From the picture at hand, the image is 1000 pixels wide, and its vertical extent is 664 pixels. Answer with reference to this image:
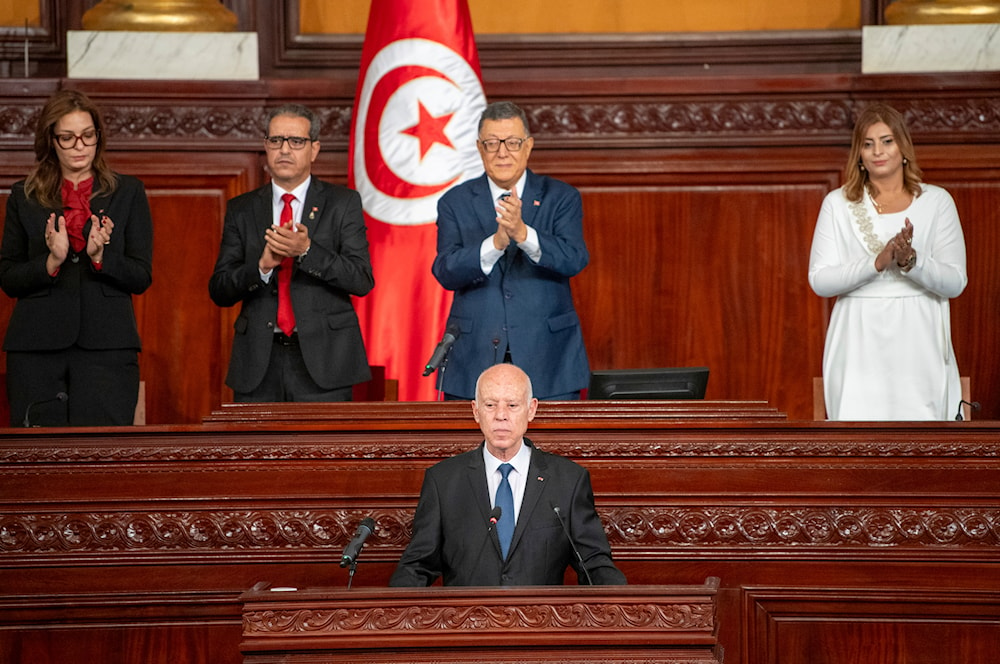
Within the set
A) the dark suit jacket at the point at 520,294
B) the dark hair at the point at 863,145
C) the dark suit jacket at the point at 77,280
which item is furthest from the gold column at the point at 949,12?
the dark suit jacket at the point at 77,280

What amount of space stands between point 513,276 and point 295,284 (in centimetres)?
65

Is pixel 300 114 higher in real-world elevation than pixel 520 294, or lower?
higher

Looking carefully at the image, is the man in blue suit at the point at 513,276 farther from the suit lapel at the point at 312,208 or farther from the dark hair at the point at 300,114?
the dark hair at the point at 300,114

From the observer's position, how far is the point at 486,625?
3.16m

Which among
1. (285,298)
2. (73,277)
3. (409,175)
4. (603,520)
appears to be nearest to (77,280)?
(73,277)

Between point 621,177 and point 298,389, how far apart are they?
2217 mm

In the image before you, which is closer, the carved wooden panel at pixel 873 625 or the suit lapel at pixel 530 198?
the carved wooden panel at pixel 873 625

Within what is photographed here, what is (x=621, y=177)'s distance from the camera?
638 cm

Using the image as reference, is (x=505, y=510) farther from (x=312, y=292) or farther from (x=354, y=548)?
(x=312, y=292)

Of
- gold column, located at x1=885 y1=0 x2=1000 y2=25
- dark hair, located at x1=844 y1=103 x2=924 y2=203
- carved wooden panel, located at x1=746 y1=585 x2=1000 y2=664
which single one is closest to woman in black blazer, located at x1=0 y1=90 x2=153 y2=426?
carved wooden panel, located at x1=746 y1=585 x2=1000 y2=664

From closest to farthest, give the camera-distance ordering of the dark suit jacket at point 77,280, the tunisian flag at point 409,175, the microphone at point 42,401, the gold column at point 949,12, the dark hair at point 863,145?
1. the microphone at point 42,401
2. the dark suit jacket at point 77,280
3. the dark hair at point 863,145
4. the tunisian flag at point 409,175
5. the gold column at point 949,12

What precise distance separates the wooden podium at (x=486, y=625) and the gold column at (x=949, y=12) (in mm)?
3901

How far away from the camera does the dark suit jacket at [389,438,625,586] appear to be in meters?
3.65

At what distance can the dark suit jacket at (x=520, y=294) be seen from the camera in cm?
463
